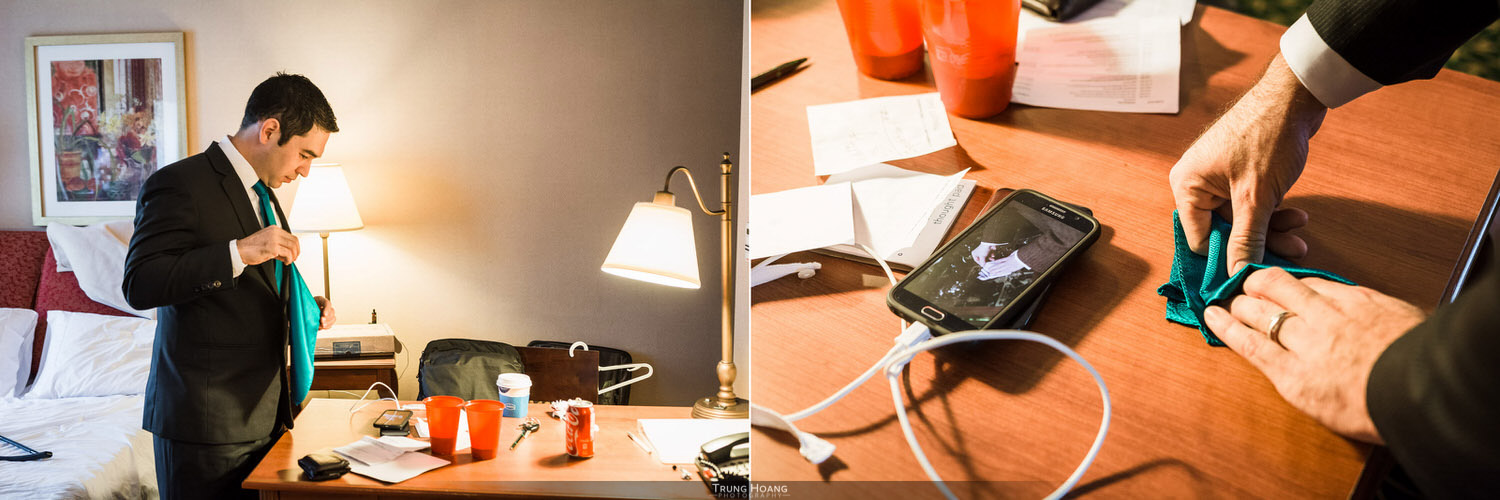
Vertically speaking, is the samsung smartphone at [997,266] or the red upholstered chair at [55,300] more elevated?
the samsung smartphone at [997,266]

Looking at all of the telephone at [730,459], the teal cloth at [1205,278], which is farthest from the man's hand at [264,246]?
the teal cloth at [1205,278]

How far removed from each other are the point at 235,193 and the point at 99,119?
1.88 m

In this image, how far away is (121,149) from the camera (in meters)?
2.97

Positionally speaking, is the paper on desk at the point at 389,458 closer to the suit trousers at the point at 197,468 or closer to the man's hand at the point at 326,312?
the suit trousers at the point at 197,468

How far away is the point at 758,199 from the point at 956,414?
0.28 metres

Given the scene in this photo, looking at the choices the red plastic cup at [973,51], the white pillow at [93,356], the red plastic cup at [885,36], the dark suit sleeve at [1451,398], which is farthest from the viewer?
the white pillow at [93,356]

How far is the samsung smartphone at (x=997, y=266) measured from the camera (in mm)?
512

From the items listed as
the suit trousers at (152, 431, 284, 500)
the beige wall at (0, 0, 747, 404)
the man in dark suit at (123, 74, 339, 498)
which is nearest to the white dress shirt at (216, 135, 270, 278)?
the man in dark suit at (123, 74, 339, 498)

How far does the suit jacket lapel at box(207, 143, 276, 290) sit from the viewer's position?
165 cm

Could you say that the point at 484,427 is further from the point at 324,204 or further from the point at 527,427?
the point at 324,204

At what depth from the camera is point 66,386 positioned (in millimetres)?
2404

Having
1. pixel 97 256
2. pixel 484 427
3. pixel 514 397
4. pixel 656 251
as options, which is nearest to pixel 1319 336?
pixel 656 251

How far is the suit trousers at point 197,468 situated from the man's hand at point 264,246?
40 cm

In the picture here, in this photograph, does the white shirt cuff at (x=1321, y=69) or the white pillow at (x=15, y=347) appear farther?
the white pillow at (x=15, y=347)
